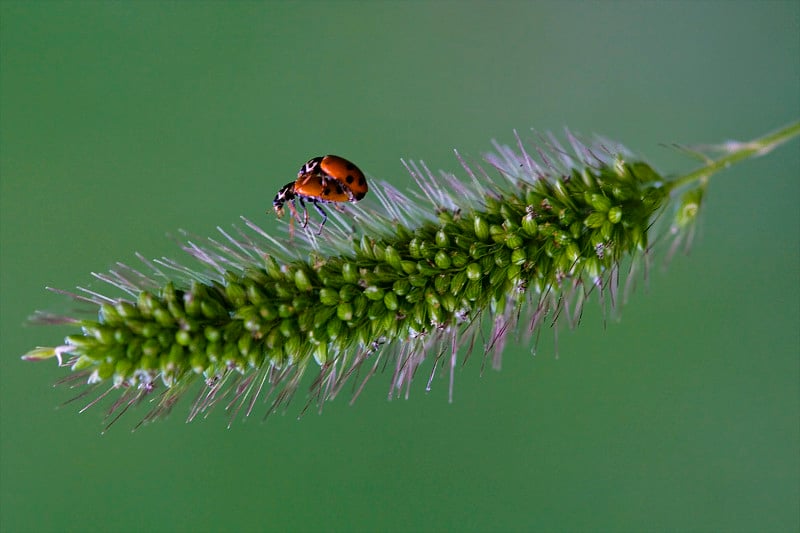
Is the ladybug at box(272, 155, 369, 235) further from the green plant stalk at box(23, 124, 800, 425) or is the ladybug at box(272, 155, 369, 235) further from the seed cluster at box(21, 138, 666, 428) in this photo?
the seed cluster at box(21, 138, 666, 428)

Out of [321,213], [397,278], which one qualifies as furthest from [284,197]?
[397,278]

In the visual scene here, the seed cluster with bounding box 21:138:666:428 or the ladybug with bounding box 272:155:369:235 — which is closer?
the seed cluster with bounding box 21:138:666:428

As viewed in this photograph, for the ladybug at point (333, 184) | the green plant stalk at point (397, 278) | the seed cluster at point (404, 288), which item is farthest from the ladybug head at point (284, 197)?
the seed cluster at point (404, 288)

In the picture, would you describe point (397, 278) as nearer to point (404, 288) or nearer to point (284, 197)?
point (404, 288)

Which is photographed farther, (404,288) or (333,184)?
(333,184)

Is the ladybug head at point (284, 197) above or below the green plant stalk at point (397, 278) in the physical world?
above

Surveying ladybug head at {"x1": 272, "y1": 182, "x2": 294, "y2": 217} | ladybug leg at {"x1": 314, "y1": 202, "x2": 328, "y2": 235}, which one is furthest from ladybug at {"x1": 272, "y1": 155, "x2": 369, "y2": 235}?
ladybug head at {"x1": 272, "y1": 182, "x2": 294, "y2": 217}

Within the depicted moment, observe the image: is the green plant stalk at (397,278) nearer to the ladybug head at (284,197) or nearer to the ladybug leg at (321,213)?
the ladybug leg at (321,213)

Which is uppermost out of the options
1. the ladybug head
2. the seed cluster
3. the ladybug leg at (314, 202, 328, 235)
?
the ladybug head
